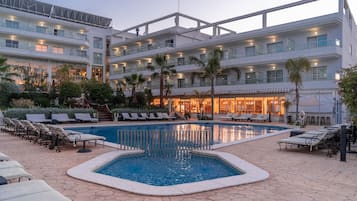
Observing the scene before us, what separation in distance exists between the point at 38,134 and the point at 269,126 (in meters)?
17.9

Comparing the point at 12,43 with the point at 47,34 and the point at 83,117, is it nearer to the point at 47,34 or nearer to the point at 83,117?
the point at 47,34

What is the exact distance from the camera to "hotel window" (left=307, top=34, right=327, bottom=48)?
82.9 ft

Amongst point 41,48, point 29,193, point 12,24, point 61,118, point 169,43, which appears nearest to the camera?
point 29,193

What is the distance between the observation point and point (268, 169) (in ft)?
24.6

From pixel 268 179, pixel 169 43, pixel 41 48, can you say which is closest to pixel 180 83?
pixel 169 43

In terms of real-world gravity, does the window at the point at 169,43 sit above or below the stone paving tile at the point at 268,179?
above

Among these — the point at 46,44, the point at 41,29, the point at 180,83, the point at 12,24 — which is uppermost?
the point at 41,29

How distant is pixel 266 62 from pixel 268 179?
24074 mm

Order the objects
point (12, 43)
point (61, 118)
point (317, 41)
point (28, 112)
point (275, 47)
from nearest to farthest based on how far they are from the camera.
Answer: point (28, 112), point (61, 118), point (317, 41), point (275, 47), point (12, 43)

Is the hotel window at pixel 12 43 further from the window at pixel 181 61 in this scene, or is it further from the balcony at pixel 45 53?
the window at pixel 181 61

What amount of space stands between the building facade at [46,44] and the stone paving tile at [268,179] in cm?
2825

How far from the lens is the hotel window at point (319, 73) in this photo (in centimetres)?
2578

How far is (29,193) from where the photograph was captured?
12.1 feet

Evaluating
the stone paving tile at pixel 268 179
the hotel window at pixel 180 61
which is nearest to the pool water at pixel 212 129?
the stone paving tile at pixel 268 179
